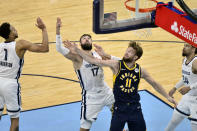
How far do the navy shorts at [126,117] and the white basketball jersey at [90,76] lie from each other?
0.70 meters

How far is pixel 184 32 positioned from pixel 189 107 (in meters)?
2.32

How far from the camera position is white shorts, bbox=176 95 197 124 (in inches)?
233

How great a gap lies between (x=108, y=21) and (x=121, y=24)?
0.19 m

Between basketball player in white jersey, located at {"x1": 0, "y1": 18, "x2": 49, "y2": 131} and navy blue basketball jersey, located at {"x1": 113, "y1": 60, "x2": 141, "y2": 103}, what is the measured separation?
1209 millimetres

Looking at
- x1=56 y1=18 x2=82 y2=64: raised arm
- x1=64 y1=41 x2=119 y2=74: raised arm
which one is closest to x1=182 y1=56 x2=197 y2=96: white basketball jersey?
x1=64 y1=41 x2=119 y2=74: raised arm

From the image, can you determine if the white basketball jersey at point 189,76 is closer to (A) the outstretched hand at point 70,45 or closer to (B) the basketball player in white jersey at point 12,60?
(A) the outstretched hand at point 70,45

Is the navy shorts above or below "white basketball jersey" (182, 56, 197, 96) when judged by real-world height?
below

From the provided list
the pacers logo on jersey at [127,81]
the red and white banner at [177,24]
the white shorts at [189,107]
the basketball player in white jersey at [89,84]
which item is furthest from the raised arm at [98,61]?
the white shorts at [189,107]

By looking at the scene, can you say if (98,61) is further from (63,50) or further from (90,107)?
(90,107)

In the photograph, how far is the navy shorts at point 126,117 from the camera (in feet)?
18.0

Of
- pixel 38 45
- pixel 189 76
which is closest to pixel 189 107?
pixel 189 76

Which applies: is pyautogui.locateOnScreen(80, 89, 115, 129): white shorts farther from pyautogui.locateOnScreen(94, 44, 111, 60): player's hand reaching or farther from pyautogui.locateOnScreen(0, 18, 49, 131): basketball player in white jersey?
pyautogui.locateOnScreen(0, 18, 49, 131): basketball player in white jersey

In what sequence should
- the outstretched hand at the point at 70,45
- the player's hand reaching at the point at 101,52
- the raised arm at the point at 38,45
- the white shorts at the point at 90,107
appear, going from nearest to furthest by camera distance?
the outstretched hand at the point at 70,45, the player's hand reaching at the point at 101,52, the raised arm at the point at 38,45, the white shorts at the point at 90,107

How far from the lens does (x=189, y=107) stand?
6008mm
